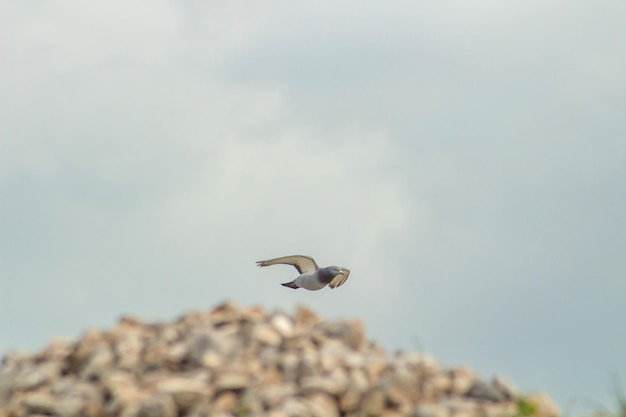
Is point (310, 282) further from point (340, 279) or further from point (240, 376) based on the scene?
point (240, 376)

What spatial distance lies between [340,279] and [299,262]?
39.5 inches

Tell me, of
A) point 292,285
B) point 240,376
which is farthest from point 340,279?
point 240,376

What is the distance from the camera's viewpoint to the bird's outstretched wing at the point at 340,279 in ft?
70.4

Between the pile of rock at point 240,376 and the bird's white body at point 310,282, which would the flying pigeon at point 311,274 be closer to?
the bird's white body at point 310,282

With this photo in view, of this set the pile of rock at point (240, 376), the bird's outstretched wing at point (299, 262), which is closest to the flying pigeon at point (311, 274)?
the bird's outstretched wing at point (299, 262)

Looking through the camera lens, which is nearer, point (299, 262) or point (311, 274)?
point (311, 274)

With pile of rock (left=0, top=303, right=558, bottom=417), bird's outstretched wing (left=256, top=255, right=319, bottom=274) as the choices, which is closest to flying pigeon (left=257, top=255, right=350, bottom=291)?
bird's outstretched wing (left=256, top=255, right=319, bottom=274)

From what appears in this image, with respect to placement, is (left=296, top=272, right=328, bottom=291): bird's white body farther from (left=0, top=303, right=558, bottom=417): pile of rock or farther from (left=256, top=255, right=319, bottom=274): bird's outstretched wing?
(left=0, top=303, right=558, bottom=417): pile of rock

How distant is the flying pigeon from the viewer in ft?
66.4

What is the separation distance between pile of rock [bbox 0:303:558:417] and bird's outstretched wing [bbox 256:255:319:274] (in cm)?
429

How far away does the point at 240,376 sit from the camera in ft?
47.5

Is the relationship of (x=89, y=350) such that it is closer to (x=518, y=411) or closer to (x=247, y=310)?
(x=247, y=310)

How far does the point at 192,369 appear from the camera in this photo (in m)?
15.2

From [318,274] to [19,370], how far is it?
6.16m
